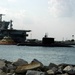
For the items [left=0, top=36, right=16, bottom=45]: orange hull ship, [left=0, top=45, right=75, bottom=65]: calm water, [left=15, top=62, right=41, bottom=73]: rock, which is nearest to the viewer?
[left=15, top=62, right=41, bottom=73]: rock

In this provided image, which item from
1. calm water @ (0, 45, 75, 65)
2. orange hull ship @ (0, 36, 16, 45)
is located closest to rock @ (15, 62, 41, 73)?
calm water @ (0, 45, 75, 65)

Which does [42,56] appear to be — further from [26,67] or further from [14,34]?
[14,34]

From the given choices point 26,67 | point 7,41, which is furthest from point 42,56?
point 7,41

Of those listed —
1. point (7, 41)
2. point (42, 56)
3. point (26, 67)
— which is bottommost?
point (42, 56)

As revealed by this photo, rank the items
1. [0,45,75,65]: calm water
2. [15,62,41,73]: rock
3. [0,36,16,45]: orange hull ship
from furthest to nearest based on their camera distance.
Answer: [0,36,16,45]: orange hull ship
[0,45,75,65]: calm water
[15,62,41,73]: rock

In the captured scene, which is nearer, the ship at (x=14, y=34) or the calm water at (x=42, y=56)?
the calm water at (x=42, y=56)

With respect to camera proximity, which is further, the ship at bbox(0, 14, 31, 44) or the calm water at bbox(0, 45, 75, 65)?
the ship at bbox(0, 14, 31, 44)

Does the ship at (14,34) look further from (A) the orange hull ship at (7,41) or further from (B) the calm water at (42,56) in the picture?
(B) the calm water at (42,56)

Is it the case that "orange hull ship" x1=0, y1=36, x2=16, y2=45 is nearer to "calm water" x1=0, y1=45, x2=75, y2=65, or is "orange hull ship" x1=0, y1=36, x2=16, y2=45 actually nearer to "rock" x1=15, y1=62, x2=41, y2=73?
"calm water" x1=0, y1=45, x2=75, y2=65

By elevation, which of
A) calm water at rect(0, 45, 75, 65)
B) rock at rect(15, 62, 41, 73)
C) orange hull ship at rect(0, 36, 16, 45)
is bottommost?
calm water at rect(0, 45, 75, 65)

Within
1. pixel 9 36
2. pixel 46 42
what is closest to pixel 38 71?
pixel 46 42

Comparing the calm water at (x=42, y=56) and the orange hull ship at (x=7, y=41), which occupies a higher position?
the orange hull ship at (x=7, y=41)

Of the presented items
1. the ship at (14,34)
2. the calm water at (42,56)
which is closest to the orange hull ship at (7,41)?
the ship at (14,34)

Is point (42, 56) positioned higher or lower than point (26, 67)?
lower
